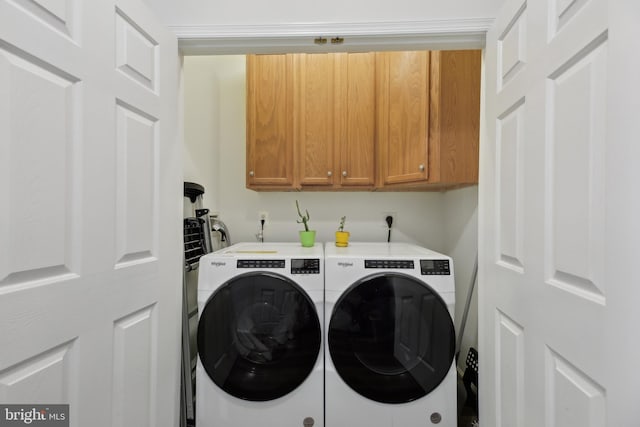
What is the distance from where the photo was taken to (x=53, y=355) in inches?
26.2

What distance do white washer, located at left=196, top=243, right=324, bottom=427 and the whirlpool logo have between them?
26.2 inches

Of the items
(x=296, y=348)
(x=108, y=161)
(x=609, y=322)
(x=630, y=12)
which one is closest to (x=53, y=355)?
(x=108, y=161)

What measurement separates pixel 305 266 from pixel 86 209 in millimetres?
886

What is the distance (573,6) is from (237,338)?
160cm

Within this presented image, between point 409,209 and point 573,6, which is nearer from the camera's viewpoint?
point 573,6

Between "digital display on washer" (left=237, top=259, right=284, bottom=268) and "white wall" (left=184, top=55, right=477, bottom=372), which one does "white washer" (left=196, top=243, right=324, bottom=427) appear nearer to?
"digital display on washer" (left=237, top=259, right=284, bottom=268)

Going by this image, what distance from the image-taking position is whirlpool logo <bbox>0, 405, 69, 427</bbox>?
588 millimetres

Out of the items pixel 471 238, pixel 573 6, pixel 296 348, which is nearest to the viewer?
pixel 573 6

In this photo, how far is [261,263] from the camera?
4.56ft

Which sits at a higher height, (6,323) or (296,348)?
(6,323)

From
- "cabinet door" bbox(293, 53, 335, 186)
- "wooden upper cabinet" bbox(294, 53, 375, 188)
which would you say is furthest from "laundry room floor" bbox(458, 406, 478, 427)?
"cabinet door" bbox(293, 53, 335, 186)

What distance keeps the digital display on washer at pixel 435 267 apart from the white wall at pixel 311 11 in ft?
3.37

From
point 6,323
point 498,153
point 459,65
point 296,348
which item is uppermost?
point 459,65

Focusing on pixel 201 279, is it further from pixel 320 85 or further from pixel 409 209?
pixel 409 209
